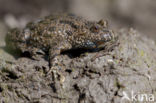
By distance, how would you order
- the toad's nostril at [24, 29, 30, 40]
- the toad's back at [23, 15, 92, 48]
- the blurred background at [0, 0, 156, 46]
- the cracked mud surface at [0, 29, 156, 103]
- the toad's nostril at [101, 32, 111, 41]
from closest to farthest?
1. the cracked mud surface at [0, 29, 156, 103]
2. the toad's nostril at [101, 32, 111, 41]
3. the toad's back at [23, 15, 92, 48]
4. the toad's nostril at [24, 29, 30, 40]
5. the blurred background at [0, 0, 156, 46]

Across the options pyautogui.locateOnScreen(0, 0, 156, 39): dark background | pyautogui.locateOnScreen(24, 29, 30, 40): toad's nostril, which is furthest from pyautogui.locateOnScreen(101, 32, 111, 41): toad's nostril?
pyautogui.locateOnScreen(0, 0, 156, 39): dark background

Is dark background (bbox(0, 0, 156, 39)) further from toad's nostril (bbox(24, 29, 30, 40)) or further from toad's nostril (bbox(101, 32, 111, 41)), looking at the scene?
toad's nostril (bbox(101, 32, 111, 41))

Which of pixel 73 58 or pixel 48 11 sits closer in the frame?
pixel 73 58

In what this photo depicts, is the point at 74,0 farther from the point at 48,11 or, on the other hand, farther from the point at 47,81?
the point at 47,81

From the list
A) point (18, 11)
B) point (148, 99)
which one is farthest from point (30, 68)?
point (18, 11)

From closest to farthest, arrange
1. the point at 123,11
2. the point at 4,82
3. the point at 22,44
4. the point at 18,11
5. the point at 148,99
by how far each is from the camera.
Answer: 1. the point at 148,99
2. the point at 4,82
3. the point at 22,44
4. the point at 18,11
5. the point at 123,11

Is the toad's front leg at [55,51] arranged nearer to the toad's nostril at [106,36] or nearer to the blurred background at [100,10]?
the toad's nostril at [106,36]
